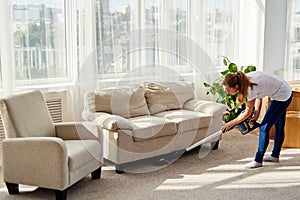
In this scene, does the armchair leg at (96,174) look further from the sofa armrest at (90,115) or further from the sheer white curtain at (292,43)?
the sheer white curtain at (292,43)

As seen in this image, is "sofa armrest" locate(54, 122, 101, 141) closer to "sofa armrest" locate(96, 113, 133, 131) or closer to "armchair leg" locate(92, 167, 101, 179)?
"sofa armrest" locate(96, 113, 133, 131)

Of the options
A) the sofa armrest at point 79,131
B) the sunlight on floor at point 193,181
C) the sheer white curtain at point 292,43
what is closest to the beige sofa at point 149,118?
the sofa armrest at point 79,131

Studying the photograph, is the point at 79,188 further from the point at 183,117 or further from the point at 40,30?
the point at 40,30

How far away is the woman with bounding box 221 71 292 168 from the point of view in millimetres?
3787

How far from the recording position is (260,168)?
418 cm

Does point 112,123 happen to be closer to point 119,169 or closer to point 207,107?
point 119,169

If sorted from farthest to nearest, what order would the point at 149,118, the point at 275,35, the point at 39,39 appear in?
the point at 275,35 < the point at 39,39 < the point at 149,118

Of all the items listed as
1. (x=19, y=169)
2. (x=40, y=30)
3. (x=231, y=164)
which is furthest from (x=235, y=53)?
(x=19, y=169)

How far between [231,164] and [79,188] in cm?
161

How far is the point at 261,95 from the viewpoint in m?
3.94

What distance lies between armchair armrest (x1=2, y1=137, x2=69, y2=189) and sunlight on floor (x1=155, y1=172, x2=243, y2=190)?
3.00 ft

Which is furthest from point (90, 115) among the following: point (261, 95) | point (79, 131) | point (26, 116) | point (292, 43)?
point (292, 43)

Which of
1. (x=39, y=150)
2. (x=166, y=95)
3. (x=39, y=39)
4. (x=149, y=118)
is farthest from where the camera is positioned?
(x=166, y=95)

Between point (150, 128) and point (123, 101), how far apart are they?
53cm
